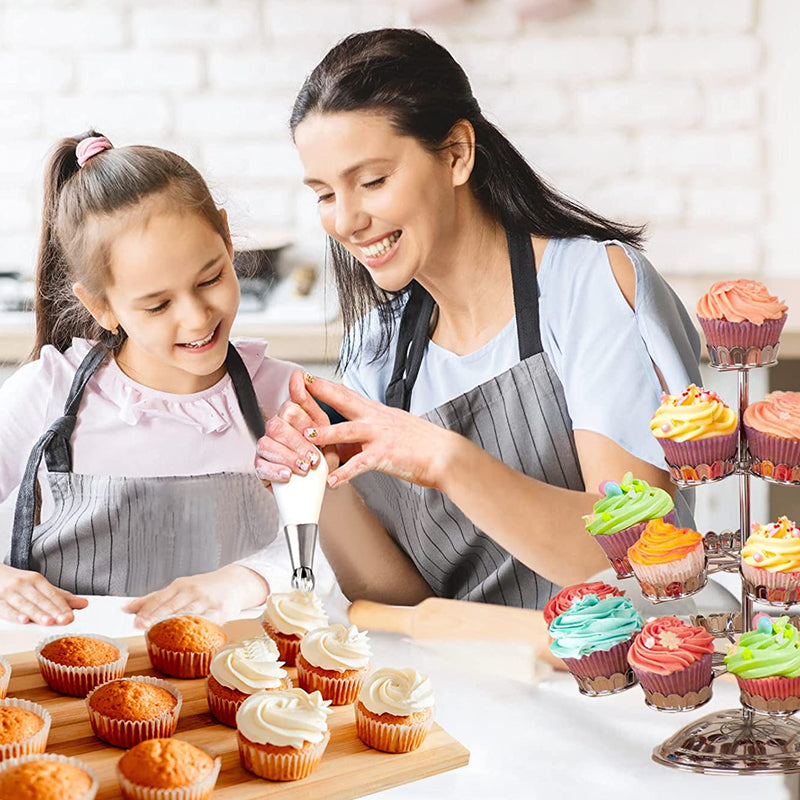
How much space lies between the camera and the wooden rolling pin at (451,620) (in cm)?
193

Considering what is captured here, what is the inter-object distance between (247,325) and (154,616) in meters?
0.50

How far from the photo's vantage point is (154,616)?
1.96 metres

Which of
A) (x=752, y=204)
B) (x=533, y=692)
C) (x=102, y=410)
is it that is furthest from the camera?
(x=752, y=204)

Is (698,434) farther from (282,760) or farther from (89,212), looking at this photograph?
(89,212)

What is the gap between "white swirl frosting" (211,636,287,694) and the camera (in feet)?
5.24

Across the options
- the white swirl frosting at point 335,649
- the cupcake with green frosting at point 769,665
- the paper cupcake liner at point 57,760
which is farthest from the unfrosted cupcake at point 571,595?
the paper cupcake liner at point 57,760

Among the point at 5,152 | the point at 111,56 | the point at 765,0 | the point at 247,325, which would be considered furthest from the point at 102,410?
the point at 765,0

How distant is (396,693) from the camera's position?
1.54 m

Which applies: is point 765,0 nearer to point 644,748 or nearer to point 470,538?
point 470,538

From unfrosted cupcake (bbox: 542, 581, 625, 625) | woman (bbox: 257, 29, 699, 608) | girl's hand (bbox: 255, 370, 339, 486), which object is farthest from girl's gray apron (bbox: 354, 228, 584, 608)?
unfrosted cupcake (bbox: 542, 581, 625, 625)

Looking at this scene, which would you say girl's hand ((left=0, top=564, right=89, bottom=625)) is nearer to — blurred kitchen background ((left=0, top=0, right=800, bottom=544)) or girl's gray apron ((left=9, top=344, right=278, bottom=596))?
girl's gray apron ((left=9, top=344, right=278, bottom=596))

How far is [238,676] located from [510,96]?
3.31 feet

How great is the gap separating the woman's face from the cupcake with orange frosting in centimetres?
51

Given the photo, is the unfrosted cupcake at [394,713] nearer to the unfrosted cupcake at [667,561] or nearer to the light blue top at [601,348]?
the unfrosted cupcake at [667,561]
